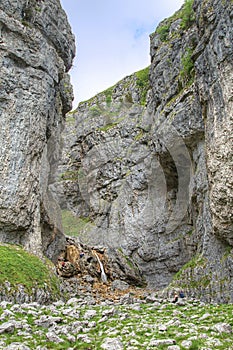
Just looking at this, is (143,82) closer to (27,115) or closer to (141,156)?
(141,156)

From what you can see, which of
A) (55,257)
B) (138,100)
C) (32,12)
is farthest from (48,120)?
(138,100)

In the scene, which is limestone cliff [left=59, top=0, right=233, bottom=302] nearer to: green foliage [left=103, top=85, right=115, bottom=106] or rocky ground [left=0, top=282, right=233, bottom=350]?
green foliage [left=103, top=85, right=115, bottom=106]

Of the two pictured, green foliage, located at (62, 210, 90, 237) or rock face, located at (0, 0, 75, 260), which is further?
green foliage, located at (62, 210, 90, 237)

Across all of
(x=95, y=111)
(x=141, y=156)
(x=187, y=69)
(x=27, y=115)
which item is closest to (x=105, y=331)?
(x=27, y=115)

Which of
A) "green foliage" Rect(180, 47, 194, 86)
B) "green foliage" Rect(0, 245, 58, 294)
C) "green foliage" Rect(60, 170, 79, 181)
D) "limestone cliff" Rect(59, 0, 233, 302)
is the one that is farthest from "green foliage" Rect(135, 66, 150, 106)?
"green foliage" Rect(0, 245, 58, 294)

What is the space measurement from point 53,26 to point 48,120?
390 inches

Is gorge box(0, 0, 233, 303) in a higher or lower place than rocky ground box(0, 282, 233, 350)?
higher

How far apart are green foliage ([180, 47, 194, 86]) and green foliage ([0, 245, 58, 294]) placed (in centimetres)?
2280

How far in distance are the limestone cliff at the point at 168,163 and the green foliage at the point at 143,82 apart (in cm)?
24

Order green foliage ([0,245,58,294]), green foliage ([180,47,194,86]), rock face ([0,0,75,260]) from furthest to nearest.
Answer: green foliage ([180,47,194,86])
rock face ([0,0,75,260])
green foliage ([0,245,58,294])

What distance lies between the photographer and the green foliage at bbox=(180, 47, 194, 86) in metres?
32.4

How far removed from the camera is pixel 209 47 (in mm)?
25250

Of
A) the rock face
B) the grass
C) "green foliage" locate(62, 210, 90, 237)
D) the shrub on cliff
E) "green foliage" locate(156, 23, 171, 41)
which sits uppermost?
"green foliage" locate(156, 23, 171, 41)

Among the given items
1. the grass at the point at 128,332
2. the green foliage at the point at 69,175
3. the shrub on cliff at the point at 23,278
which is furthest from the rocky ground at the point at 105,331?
the green foliage at the point at 69,175
